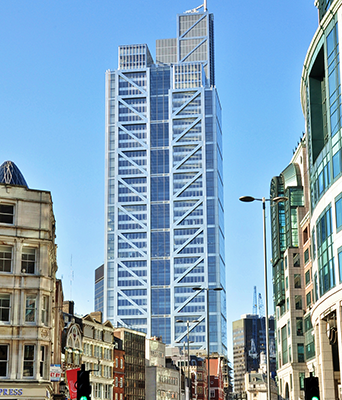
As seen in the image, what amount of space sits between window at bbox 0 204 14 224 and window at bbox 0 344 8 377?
9113mm

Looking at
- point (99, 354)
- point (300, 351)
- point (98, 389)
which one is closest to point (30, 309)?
point (300, 351)

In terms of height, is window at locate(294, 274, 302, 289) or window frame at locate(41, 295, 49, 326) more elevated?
window at locate(294, 274, 302, 289)

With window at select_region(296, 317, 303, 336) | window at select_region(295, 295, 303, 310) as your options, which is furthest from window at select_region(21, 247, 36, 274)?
window at select_region(296, 317, 303, 336)

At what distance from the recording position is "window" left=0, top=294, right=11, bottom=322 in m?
52.7

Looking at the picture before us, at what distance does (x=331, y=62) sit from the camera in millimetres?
51125

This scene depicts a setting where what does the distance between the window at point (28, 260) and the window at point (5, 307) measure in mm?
2335

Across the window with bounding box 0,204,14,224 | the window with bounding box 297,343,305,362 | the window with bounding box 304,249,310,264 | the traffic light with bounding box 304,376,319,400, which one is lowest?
the traffic light with bounding box 304,376,319,400

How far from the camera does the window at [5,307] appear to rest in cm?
5266

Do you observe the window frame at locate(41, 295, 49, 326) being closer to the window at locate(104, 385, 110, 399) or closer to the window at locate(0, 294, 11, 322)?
the window at locate(0, 294, 11, 322)

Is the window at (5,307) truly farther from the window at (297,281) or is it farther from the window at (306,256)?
the window at (297,281)

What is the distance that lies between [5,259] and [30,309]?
159 inches

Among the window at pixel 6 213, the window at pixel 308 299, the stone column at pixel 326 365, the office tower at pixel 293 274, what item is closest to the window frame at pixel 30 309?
the window at pixel 6 213

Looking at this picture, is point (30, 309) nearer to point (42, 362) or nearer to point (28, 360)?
point (28, 360)

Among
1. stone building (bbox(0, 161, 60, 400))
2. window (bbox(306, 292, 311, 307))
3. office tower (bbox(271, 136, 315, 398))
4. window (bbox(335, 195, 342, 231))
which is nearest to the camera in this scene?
window (bbox(335, 195, 342, 231))
